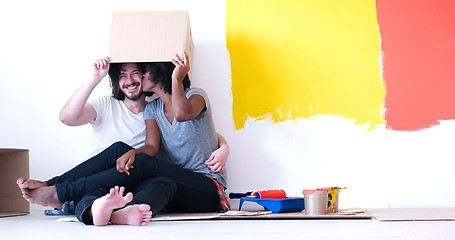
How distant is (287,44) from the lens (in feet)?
7.45

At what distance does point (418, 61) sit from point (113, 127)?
1369 mm

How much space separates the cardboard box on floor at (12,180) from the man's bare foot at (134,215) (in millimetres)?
719

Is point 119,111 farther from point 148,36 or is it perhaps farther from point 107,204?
point 107,204

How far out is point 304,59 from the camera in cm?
226

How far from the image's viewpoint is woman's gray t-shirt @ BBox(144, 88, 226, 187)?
1896 mm

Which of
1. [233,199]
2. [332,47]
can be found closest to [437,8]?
[332,47]

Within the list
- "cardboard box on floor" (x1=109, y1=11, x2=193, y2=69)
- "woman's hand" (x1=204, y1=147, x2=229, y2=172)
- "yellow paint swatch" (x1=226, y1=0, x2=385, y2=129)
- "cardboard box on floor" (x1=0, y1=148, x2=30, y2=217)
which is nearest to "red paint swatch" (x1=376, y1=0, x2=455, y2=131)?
"yellow paint swatch" (x1=226, y1=0, x2=385, y2=129)

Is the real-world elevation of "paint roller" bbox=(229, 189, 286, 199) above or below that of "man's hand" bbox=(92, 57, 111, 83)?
below

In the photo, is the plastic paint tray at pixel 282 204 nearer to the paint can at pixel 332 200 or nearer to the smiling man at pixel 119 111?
the paint can at pixel 332 200

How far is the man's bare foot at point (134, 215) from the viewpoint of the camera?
4.53 feet

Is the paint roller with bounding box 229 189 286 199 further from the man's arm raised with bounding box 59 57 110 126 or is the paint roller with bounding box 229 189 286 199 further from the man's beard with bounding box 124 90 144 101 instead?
the man's arm raised with bounding box 59 57 110 126

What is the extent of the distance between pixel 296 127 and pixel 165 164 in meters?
0.76

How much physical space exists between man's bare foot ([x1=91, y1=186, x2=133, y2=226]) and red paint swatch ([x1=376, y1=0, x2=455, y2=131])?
52.3 inches

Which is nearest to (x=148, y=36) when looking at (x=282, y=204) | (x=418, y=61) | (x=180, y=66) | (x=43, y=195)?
(x=180, y=66)
